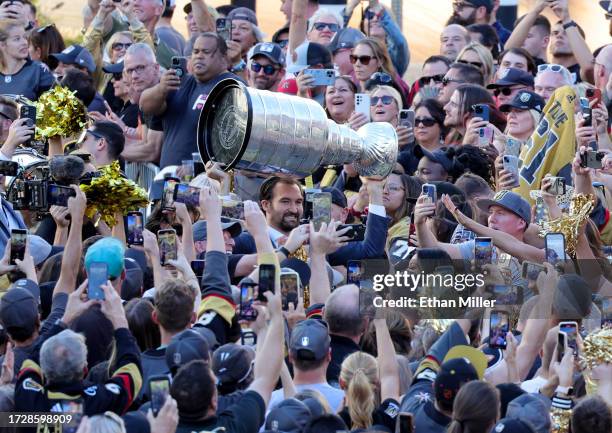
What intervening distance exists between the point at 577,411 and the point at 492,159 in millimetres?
4521

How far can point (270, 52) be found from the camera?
12219mm

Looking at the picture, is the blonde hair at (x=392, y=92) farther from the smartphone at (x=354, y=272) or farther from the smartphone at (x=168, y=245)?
the smartphone at (x=168, y=245)

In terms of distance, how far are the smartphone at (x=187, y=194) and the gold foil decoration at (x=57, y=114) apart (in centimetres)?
243

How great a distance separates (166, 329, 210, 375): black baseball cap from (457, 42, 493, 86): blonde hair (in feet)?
18.8

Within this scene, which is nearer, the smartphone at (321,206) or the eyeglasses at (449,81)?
the smartphone at (321,206)

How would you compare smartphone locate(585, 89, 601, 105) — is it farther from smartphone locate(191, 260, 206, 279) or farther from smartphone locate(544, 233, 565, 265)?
smartphone locate(191, 260, 206, 279)

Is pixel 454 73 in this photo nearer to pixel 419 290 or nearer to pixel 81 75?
pixel 81 75

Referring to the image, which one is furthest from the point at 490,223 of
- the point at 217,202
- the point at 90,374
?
the point at 90,374

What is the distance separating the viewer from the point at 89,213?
32.3 ft

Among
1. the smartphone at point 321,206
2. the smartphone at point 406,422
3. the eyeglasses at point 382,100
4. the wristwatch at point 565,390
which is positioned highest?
the eyeglasses at point 382,100

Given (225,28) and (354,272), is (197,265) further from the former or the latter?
(225,28)

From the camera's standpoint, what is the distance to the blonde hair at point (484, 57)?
1245cm

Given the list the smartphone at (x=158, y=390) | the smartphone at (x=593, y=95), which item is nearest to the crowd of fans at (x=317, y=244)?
the smartphone at (x=158, y=390)

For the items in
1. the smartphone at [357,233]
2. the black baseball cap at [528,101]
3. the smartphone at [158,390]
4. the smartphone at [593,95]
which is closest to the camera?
the smartphone at [158,390]
